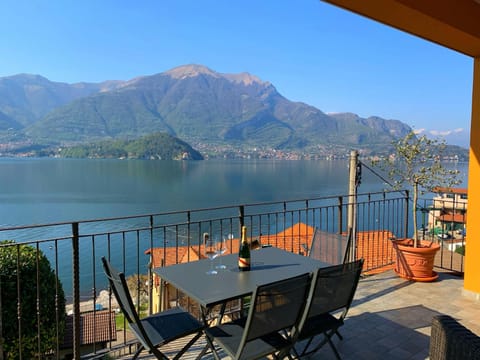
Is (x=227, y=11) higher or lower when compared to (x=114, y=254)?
higher

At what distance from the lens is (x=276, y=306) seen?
6.30 ft

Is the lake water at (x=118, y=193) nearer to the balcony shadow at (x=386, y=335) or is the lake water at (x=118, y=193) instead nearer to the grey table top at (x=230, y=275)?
the balcony shadow at (x=386, y=335)

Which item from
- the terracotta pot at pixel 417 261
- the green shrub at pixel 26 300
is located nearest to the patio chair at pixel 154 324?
the green shrub at pixel 26 300

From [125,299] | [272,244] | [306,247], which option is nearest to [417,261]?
[306,247]

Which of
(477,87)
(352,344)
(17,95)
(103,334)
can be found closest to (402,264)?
(352,344)

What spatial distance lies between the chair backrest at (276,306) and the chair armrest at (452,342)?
697 millimetres

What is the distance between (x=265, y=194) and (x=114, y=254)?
22780mm

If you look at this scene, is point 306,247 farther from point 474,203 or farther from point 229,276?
point 229,276

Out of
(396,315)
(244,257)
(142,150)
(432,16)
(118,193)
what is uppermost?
(432,16)

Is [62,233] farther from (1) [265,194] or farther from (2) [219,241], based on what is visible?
(2) [219,241]

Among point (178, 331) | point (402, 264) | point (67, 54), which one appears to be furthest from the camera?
point (67, 54)

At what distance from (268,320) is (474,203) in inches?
124

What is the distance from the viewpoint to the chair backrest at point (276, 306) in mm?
1821

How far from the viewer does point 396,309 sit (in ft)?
11.9
